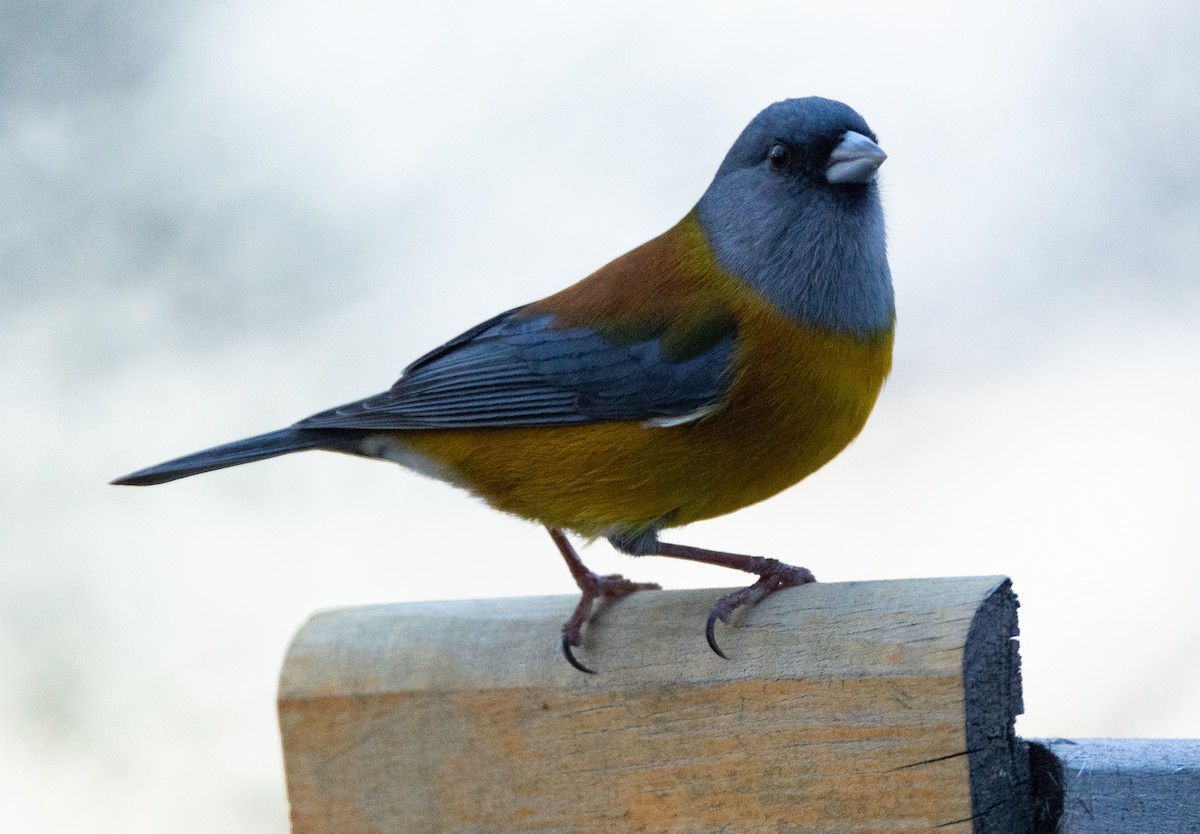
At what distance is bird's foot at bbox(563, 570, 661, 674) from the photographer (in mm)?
1858

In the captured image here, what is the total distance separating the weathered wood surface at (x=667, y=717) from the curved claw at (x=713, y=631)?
15 millimetres

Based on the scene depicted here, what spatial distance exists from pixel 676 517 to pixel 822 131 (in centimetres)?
64

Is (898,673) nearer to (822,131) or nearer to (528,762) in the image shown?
(528,762)

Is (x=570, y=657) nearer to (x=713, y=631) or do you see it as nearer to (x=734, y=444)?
(x=713, y=631)

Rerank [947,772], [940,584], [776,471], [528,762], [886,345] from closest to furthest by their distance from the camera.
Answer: [947,772] → [940,584] → [528,762] → [776,471] → [886,345]

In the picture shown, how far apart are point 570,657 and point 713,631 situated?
22 centimetres

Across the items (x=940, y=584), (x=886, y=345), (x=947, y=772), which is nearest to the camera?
(x=947, y=772)

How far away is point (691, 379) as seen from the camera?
1.99 m

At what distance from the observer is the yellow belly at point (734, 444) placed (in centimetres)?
195

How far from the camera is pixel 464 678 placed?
190 centimetres

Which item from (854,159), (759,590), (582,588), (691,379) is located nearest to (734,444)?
(691,379)

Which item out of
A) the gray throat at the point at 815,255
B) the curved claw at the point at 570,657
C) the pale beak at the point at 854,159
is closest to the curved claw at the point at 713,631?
the curved claw at the point at 570,657

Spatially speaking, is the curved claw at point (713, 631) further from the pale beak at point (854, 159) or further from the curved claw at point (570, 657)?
the pale beak at point (854, 159)

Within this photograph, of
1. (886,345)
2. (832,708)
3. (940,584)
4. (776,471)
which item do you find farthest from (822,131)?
(832,708)
